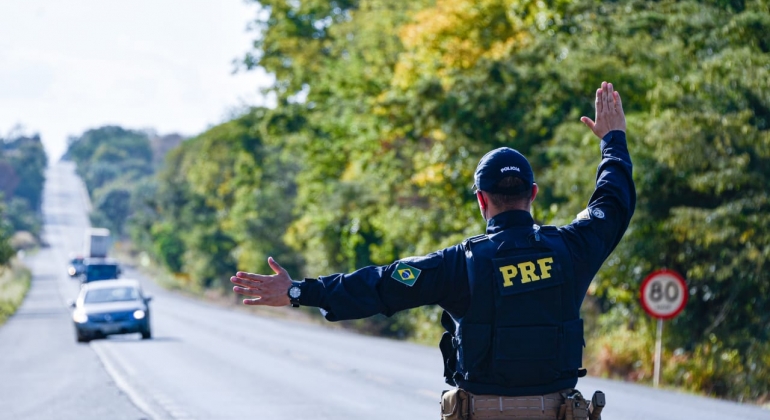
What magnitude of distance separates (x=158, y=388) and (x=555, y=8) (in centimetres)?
1460

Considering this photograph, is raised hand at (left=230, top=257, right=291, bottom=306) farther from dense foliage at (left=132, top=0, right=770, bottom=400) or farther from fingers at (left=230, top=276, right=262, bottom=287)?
dense foliage at (left=132, top=0, right=770, bottom=400)

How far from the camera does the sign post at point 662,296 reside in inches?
755

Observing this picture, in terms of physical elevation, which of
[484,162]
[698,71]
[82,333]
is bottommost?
[82,333]

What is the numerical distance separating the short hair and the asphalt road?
830 cm

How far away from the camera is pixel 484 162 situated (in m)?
4.64

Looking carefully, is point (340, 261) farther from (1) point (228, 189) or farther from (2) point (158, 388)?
(1) point (228, 189)

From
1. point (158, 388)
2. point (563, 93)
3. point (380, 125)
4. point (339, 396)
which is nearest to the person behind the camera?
point (339, 396)

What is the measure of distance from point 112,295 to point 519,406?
83.3 ft

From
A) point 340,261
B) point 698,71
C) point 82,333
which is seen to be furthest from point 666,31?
point 340,261

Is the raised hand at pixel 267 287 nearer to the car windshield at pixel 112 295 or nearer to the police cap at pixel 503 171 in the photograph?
the police cap at pixel 503 171

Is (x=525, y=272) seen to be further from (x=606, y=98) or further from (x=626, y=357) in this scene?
(x=626, y=357)

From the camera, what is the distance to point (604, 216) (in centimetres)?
477

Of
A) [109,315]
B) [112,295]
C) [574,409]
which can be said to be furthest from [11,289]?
[574,409]

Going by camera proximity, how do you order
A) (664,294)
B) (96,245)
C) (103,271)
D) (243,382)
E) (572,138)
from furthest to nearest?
(96,245) < (103,271) < (572,138) < (664,294) < (243,382)
